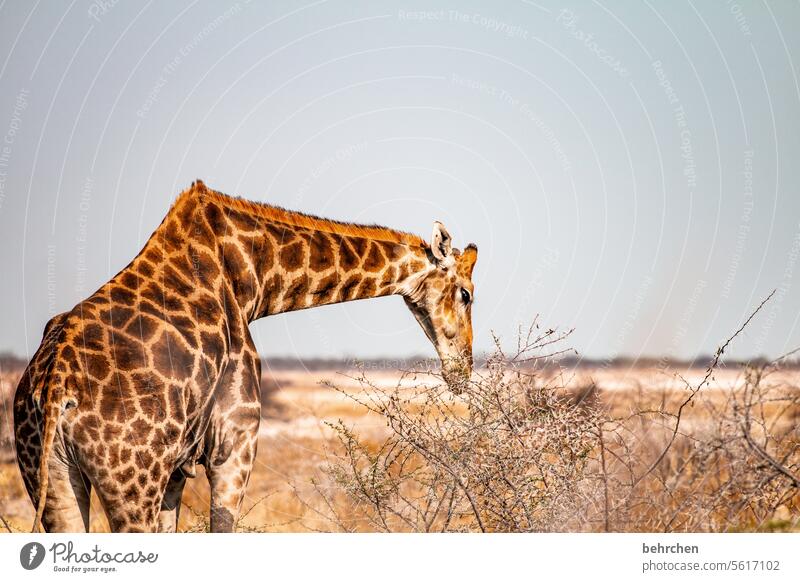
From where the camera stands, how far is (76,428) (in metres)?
6.11

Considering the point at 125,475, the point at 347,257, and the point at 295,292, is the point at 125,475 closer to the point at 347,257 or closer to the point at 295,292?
the point at 295,292

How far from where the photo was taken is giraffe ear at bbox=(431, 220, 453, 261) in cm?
830

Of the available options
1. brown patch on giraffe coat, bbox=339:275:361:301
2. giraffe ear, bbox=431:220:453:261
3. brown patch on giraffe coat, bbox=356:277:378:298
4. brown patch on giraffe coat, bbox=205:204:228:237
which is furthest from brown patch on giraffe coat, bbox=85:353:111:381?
giraffe ear, bbox=431:220:453:261

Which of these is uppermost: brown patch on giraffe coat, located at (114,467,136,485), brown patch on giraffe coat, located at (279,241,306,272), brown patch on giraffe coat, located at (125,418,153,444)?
brown patch on giraffe coat, located at (279,241,306,272)

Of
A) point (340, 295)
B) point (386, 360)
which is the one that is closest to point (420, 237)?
point (340, 295)

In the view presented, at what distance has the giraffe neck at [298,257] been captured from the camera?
743 centimetres

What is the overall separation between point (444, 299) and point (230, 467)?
2482mm

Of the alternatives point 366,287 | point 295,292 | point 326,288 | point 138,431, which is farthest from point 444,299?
point 138,431

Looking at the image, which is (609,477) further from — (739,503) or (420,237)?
(420,237)

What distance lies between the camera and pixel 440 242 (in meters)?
8.34

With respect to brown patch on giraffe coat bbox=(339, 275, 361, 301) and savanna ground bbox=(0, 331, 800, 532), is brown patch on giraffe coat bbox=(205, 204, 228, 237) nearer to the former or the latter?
brown patch on giraffe coat bbox=(339, 275, 361, 301)

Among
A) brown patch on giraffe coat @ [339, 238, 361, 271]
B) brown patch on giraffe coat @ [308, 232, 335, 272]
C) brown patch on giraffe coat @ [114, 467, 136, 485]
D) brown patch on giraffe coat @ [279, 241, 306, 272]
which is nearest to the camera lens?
brown patch on giraffe coat @ [114, 467, 136, 485]

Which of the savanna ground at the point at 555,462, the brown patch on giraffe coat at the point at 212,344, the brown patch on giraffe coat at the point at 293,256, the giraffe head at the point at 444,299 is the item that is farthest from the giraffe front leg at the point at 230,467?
the giraffe head at the point at 444,299
